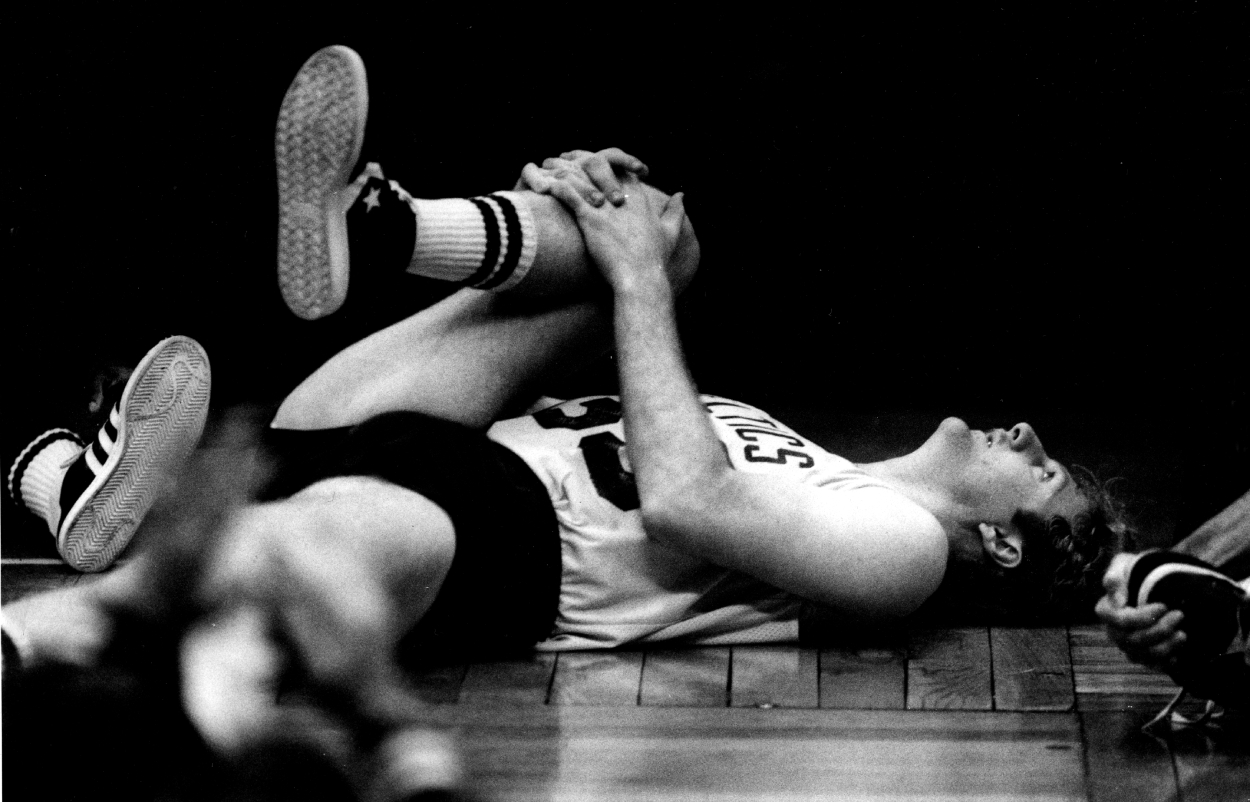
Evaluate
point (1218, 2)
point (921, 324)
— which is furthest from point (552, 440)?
point (1218, 2)

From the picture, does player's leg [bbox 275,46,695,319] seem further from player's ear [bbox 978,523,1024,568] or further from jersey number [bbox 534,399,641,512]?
player's ear [bbox 978,523,1024,568]

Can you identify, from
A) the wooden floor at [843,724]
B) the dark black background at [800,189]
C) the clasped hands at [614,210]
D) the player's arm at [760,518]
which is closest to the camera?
the wooden floor at [843,724]

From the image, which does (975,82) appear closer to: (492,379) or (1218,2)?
(1218,2)

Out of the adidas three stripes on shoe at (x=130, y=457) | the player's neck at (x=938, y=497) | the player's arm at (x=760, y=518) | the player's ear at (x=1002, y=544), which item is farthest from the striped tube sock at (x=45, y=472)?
the player's ear at (x=1002, y=544)

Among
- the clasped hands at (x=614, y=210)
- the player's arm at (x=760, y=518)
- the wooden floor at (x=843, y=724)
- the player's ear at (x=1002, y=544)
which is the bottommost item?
the wooden floor at (x=843, y=724)

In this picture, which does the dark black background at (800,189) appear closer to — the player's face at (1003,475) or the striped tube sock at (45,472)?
the striped tube sock at (45,472)

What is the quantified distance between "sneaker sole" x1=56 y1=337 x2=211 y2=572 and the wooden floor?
377mm

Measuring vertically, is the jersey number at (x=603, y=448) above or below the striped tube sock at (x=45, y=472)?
above

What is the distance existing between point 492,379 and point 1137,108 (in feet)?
2.68

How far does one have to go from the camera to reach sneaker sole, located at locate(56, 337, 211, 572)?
5.14 feet

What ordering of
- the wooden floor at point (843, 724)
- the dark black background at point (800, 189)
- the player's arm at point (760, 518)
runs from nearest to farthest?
1. the wooden floor at point (843, 724)
2. the player's arm at point (760, 518)
3. the dark black background at point (800, 189)

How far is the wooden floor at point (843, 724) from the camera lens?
4.20 ft

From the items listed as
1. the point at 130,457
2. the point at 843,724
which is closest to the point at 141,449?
the point at 130,457

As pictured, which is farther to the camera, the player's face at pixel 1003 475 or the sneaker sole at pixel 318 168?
the player's face at pixel 1003 475
